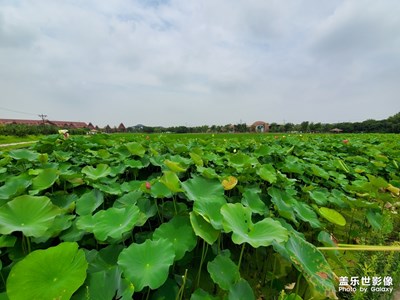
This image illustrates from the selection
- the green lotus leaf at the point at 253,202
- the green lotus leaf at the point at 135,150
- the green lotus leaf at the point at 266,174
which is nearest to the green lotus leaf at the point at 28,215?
the green lotus leaf at the point at 253,202

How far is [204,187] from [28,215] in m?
0.89

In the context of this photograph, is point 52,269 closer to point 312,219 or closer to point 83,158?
point 312,219

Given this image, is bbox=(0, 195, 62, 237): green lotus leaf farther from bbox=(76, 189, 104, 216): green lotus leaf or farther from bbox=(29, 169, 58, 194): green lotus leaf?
bbox=(29, 169, 58, 194): green lotus leaf

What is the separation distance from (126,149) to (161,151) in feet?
1.45

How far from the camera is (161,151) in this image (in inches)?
107

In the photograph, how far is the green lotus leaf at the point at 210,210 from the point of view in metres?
0.96

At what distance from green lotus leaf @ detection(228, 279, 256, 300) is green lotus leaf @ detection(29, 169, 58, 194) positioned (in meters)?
1.22

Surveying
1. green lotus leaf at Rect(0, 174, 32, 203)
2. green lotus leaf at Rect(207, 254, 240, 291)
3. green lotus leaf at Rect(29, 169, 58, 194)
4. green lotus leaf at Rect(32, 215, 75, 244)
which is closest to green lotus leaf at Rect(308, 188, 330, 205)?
green lotus leaf at Rect(207, 254, 240, 291)

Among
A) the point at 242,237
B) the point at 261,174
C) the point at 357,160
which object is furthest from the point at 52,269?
the point at 357,160

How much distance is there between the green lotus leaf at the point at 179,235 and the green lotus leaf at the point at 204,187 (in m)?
0.25

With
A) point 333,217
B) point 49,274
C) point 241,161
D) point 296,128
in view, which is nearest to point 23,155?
point 49,274

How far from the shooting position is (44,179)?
1.47 m

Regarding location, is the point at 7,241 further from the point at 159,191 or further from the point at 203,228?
the point at 203,228

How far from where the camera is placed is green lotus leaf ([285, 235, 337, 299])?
898 millimetres
